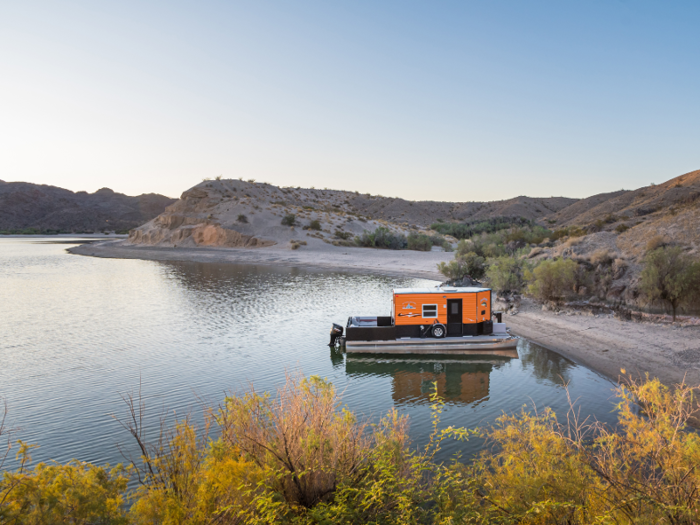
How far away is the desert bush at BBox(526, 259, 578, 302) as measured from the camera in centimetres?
2438

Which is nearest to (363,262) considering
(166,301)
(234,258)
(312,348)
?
(234,258)

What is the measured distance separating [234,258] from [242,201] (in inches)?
1033

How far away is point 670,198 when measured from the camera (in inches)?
1966

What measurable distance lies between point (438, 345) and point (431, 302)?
5.78 feet

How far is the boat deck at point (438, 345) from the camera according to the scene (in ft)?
60.7

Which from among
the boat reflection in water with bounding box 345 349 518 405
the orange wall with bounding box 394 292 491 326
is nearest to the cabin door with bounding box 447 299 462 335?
the orange wall with bounding box 394 292 491 326

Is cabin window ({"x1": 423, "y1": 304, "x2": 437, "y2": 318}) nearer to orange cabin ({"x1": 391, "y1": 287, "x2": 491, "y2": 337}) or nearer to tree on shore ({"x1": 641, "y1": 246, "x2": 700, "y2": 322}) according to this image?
orange cabin ({"x1": 391, "y1": 287, "x2": 491, "y2": 337})

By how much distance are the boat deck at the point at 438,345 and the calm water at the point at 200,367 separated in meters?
0.50

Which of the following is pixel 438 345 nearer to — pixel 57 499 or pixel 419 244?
pixel 57 499

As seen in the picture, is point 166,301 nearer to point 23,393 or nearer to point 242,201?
point 23,393

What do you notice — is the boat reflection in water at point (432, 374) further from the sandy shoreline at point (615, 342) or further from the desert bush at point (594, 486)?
the desert bush at point (594, 486)

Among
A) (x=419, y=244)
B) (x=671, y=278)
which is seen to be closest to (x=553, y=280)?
(x=671, y=278)

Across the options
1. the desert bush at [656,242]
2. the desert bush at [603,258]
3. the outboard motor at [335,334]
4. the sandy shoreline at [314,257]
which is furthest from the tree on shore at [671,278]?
the sandy shoreline at [314,257]

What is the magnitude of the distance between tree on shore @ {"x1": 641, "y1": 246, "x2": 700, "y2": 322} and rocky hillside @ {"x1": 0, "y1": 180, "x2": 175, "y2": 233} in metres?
147
